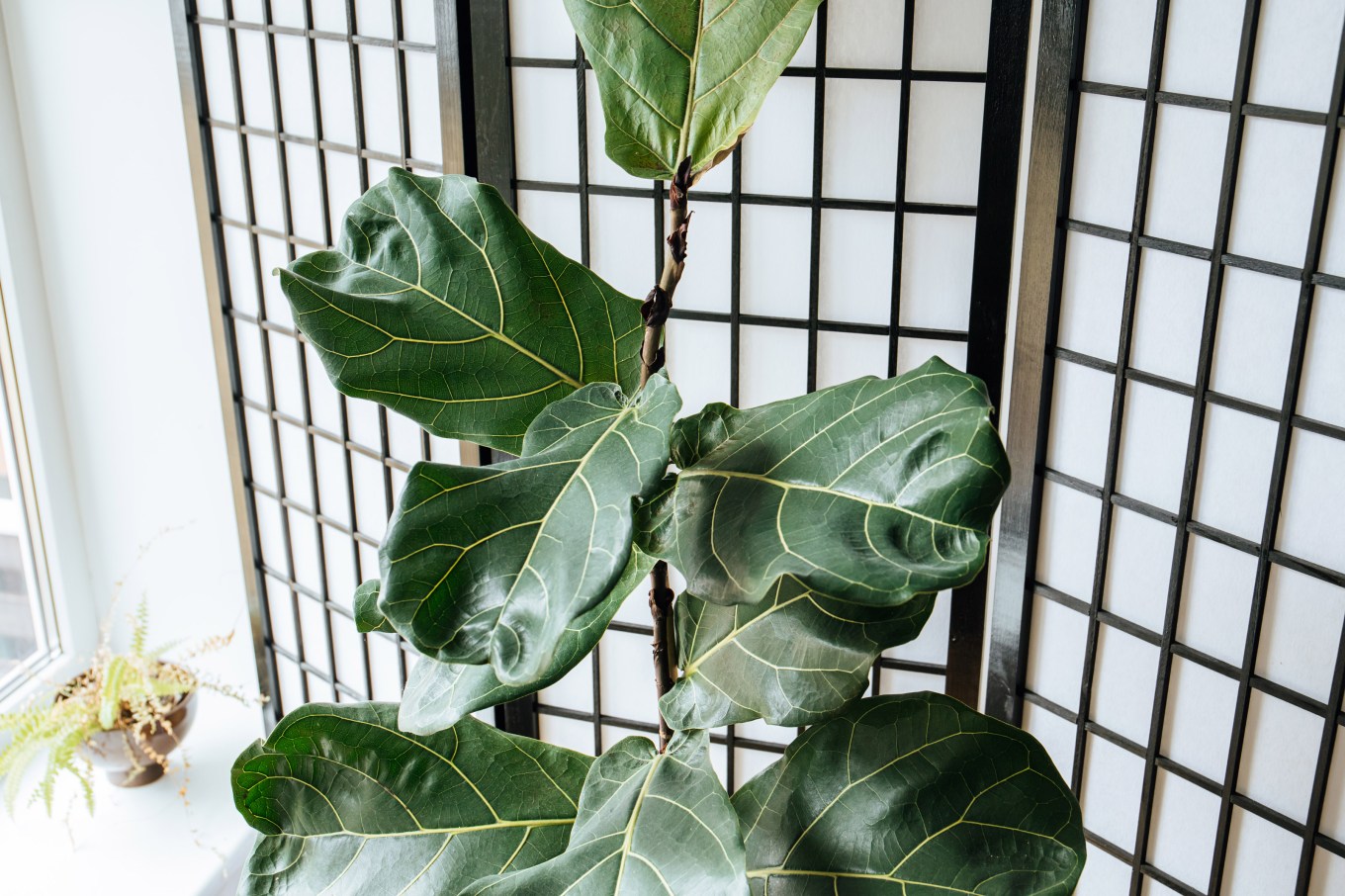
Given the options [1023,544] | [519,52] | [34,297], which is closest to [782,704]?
[1023,544]

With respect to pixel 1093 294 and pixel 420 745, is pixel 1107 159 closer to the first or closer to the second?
pixel 1093 294

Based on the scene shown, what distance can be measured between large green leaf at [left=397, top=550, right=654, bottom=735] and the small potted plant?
122cm

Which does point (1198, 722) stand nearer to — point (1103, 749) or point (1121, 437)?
point (1103, 749)

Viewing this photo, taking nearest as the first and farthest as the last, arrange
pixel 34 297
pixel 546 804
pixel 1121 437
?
pixel 546 804 < pixel 1121 437 < pixel 34 297

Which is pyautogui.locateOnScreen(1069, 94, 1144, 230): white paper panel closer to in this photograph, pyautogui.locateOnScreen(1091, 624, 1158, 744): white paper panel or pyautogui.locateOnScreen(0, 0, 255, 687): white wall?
pyautogui.locateOnScreen(1091, 624, 1158, 744): white paper panel

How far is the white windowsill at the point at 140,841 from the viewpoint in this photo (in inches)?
78.6

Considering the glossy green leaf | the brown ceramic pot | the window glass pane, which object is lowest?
the brown ceramic pot

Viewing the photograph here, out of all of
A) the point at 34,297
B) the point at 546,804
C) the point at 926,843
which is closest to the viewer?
the point at 926,843

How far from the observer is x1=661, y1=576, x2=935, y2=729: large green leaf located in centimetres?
90

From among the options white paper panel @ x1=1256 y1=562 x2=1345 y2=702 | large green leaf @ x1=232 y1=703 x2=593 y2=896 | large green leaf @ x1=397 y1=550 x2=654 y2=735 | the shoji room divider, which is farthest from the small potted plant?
white paper panel @ x1=1256 y1=562 x2=1345 y2=702

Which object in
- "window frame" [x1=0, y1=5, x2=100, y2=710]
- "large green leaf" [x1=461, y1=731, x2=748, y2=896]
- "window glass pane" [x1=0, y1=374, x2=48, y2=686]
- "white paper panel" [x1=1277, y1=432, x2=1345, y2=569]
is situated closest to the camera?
"large green leaf" [x1=461, y1=731, x2=748, y2=896]

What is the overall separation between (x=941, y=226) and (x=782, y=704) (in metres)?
0.63

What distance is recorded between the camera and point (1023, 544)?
139 centimetres

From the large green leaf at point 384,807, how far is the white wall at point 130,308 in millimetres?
1369
